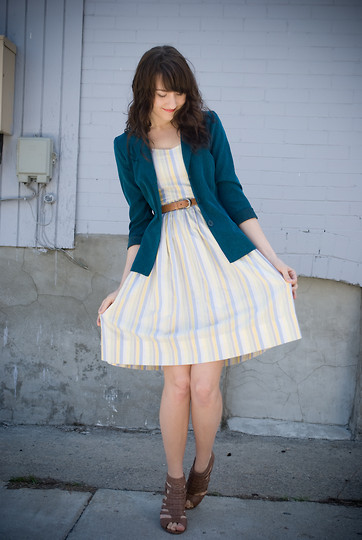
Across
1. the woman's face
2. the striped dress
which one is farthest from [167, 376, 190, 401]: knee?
the woman's face

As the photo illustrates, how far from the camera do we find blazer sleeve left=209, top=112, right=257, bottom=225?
2.76m

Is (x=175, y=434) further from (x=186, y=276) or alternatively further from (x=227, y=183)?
(x=227, y=183)

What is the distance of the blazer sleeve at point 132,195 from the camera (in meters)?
2.81

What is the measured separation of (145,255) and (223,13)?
2.38m

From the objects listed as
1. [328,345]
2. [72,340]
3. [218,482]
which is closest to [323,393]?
[328,345]

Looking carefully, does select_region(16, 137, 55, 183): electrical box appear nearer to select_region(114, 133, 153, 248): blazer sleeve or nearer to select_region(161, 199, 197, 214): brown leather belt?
select_region(114, 133, 153, 248): blazer sleeve

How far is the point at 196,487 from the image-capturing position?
109 inches

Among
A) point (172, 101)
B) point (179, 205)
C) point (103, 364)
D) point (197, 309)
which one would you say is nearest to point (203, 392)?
point (197, 309)

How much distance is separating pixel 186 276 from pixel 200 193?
42cm

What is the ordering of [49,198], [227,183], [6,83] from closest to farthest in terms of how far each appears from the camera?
[227,183]
[6,83]
[49,198]

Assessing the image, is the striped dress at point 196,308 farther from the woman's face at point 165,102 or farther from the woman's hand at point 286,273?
the woman's face at point 165,102

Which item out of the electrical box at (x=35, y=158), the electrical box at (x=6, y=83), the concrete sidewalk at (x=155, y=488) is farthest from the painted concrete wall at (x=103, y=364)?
the electrical box at (x=6, y=83)

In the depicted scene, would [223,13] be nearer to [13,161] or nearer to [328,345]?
[13,161]

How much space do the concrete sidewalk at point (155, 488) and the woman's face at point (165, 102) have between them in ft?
6.54
